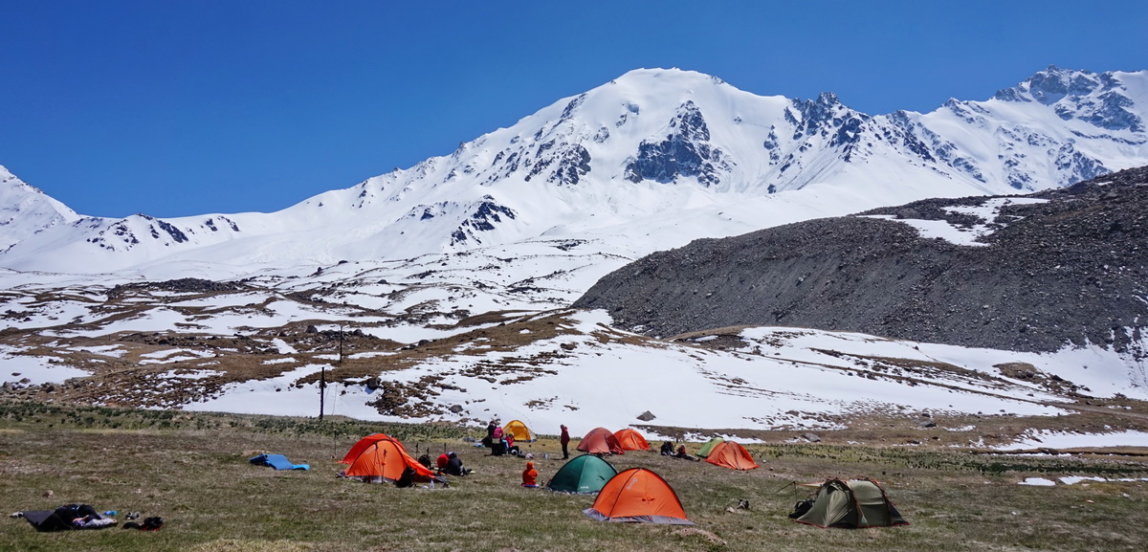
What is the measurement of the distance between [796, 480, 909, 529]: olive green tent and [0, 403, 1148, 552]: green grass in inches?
20.5

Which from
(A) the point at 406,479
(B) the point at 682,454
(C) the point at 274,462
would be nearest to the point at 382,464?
(A) the point at 406,479

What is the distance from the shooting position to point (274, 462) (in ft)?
80.7

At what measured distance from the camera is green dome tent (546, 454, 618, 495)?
23219mm

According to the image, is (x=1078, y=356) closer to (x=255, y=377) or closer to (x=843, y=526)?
(x=843, y=526)

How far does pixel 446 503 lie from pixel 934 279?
9795 cm

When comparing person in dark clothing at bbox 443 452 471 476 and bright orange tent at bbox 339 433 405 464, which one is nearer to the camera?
bright orange tent at bbox 339 433 405 464

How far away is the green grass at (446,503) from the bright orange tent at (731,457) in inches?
26.3

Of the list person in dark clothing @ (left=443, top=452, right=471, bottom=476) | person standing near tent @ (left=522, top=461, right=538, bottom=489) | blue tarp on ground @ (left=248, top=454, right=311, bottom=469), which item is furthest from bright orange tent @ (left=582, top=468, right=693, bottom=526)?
blue tarp on ground @ (left=248, top=454, right=311, bottom=469)

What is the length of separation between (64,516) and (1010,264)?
108 m

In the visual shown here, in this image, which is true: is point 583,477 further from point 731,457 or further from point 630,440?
point 630,440

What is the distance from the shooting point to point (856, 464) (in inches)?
1411

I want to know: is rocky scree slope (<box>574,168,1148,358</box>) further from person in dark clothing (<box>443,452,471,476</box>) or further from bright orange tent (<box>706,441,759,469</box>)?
person in dark clothing (<box>443,452,471,476</box>)

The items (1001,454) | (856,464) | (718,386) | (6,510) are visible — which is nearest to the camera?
(6,510)

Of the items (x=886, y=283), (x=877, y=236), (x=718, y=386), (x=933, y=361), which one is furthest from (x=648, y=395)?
(x=877, y=236)
